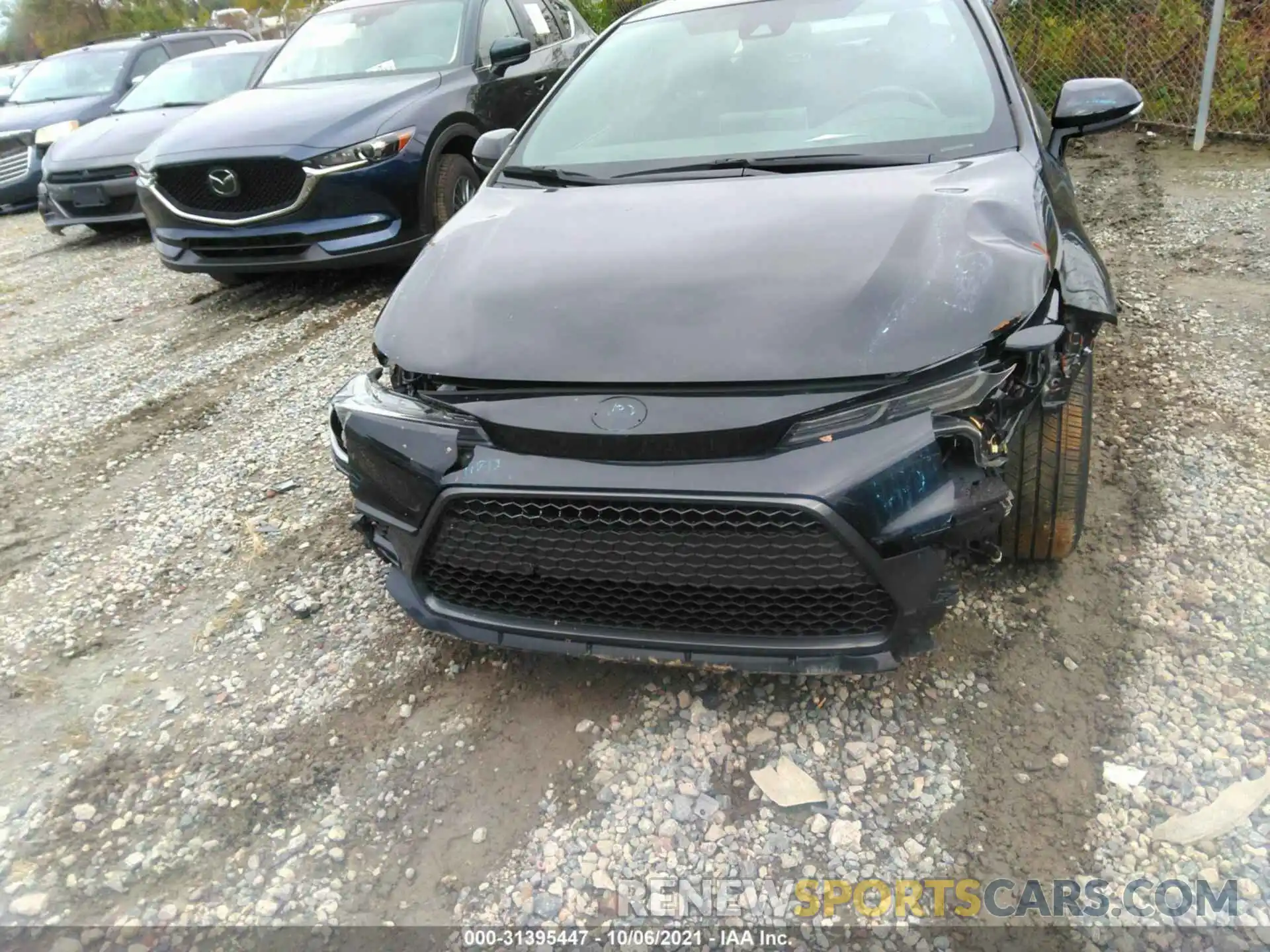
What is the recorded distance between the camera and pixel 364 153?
4.71 meters

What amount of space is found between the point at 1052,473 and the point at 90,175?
308 inches

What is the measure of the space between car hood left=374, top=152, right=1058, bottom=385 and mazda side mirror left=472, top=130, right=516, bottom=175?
0.94 m

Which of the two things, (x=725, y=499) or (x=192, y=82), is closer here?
(x=725, y=499)

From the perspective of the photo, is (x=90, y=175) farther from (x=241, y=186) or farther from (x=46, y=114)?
(x=241, y=186)

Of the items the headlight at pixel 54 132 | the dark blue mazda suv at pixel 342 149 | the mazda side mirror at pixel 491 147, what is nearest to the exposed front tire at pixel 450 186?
the dark blue mazda suv at pixel 342 149

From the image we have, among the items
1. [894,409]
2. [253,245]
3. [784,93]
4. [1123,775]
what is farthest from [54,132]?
[1123,775]

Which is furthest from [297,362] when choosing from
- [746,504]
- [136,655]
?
[746,504]

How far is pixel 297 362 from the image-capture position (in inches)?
176

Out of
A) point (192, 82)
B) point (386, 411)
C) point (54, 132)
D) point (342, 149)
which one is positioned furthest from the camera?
point (54, 132)

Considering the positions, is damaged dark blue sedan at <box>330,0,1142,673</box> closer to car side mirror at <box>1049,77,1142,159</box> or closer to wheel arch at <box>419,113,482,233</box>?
car side mirror at <box>1049,77,1142,159</box>

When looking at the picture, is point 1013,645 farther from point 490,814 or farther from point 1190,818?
point 490,814

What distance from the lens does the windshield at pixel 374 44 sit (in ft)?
18.2

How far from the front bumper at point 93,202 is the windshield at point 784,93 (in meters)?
5.66

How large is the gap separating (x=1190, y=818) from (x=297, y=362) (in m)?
4.18
